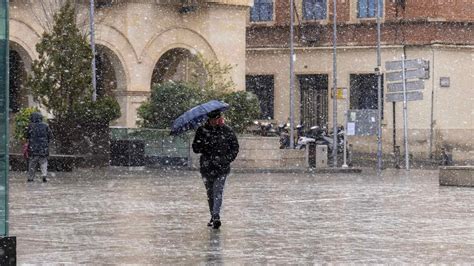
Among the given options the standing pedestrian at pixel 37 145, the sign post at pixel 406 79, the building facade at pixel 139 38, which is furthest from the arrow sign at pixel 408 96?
the standing pedestrian at pixel 37 145

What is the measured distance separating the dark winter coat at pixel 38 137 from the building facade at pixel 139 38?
1134 cm

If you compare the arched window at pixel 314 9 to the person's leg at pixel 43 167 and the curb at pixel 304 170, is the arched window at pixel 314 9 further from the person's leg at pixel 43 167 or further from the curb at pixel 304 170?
the person's leg at pixel 43 167

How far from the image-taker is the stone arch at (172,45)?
151 feet

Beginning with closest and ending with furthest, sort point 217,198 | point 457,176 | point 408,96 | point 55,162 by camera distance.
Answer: point 217,198 < point 457,176 < point 55,162 < point 408,96

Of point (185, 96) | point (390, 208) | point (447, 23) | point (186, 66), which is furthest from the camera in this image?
point (447, 23)

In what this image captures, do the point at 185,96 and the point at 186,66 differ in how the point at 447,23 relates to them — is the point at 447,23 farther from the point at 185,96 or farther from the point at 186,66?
the point at 185,96

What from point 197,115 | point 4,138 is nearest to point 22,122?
point 197,115

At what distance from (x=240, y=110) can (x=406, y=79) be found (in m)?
6.09

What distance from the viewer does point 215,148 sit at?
1805cm

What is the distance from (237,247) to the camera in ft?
49.1

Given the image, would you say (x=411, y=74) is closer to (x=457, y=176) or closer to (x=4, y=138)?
(x=457, y=176)

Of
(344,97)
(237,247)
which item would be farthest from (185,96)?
(237,247)

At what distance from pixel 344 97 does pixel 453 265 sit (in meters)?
36.8

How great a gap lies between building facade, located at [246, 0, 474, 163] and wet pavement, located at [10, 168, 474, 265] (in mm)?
23188
